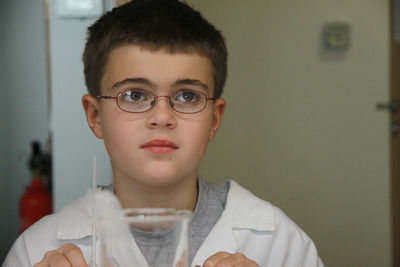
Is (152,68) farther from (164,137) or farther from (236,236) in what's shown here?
(236,236)

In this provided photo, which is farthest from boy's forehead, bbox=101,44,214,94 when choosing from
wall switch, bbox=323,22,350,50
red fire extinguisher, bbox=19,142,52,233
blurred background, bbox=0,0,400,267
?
wall switch, bbox=323,22,350,50

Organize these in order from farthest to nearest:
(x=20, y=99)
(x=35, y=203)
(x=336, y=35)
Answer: (x=336, y=35) < (x=20, y=99) < (x=35, y=203)

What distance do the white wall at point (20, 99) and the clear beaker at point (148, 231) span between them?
1.43 m

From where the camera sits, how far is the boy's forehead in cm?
64

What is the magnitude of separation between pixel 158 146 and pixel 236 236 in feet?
0.84

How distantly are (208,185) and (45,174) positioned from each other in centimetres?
87

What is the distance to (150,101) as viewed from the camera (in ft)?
2.07

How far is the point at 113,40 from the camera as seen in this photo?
713 mm

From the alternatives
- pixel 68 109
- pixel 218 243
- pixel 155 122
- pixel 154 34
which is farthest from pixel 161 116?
pixel 68 109

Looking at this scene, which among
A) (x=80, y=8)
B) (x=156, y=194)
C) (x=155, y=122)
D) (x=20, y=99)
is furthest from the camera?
(x=20, y=99)

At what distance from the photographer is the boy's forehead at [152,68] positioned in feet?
2.09

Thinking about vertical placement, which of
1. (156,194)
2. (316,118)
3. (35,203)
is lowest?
(35,203)

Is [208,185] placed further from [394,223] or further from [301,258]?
[394,223]

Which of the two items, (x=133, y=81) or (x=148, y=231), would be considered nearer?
(x=148, y=231)
